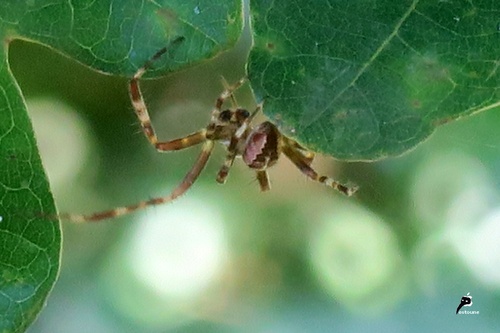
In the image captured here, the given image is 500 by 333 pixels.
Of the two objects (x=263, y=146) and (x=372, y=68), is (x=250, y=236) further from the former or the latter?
(x=372, y=68)

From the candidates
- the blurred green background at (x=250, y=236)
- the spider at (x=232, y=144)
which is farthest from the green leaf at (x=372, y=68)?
the blurred green background at (x=250, y=236)

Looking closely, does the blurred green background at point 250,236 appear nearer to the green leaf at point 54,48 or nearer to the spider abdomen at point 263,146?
the spider abdomen at point 263,146

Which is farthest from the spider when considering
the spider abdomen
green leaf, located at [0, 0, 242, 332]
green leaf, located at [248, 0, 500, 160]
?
green leaf, located at [248, 0, 500, 160]

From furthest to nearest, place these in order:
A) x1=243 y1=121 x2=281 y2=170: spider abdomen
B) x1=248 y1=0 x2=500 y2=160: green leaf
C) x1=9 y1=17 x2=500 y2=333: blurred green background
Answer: x1=9 y1=17 x2=500 y2=333: blurred green background → x1=243 y1=121 x2=281 y2=170: spider abdomen → x1=248 y1=0 x2=500 y2=160: green leaf

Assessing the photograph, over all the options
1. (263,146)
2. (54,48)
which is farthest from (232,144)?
(54,48)

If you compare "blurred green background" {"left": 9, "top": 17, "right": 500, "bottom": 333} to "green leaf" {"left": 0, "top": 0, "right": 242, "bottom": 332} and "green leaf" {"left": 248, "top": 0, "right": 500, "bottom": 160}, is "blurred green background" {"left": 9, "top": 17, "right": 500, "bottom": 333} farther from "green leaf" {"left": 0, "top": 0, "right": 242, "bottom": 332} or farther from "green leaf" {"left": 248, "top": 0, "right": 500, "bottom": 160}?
"green leaf" {"left": 248, "top": 0, "right": 500, "bottom": 160}

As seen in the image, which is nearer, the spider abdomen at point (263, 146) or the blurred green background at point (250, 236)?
the spider abdomen at point (263, 146)
